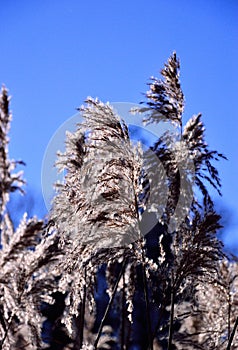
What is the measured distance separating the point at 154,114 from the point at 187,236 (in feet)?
2.94

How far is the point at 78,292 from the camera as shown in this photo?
2.63 metres

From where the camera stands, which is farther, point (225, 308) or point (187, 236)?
point (225, 308)

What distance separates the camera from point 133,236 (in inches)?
102

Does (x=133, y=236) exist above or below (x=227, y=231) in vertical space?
below

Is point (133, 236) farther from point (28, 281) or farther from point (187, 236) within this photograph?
point (28, 281)

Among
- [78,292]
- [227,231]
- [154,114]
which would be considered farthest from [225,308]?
[227,231]

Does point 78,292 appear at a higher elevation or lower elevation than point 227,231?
lower

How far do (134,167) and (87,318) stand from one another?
141 inches

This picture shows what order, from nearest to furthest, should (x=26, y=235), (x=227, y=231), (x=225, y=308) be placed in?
(x=26, y=235) → (x=225, y=308) → (x=227, y=231)

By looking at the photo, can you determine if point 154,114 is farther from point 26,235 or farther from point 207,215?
point 26,235

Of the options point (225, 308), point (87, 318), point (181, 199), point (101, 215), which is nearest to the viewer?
point (101, 215)

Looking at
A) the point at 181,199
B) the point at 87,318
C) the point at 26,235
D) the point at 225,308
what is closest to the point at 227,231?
the point at 87,318

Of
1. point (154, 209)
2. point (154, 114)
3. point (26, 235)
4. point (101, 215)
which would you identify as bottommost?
point (26, 235)

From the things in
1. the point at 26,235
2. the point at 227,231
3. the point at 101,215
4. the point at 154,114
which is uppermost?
the point at 227,231
